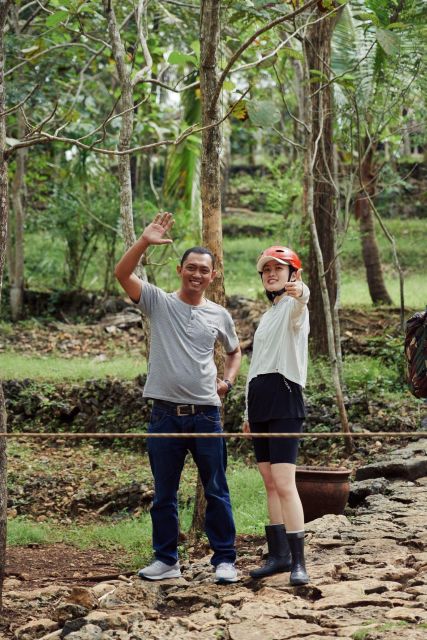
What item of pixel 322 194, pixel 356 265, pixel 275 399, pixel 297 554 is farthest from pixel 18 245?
pixel 297 554

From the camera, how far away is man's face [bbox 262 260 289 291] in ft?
16.9

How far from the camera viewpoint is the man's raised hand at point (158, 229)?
195 inches

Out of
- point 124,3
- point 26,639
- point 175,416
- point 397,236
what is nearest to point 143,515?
point 175,416

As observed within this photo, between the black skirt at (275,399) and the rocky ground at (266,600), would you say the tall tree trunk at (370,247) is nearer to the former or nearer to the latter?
the rocky ground at (266,600)

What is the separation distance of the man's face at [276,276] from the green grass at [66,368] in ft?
23.8

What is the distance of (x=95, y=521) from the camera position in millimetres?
8359

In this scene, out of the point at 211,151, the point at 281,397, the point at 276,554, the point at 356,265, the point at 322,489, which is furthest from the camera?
the point at 356,265

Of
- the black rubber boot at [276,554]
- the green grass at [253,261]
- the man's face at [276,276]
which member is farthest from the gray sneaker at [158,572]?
the green grass at [253,261]

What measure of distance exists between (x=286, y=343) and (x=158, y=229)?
91 cm

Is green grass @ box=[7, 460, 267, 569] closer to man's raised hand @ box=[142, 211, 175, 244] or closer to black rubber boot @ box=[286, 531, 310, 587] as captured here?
black rubber boot @ box=[286, 531, 310, 587]

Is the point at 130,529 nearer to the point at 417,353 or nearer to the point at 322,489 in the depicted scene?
the point at 322,489

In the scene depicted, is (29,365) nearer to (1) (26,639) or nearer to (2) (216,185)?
(2) (216,185)

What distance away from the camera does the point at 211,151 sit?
6.81m

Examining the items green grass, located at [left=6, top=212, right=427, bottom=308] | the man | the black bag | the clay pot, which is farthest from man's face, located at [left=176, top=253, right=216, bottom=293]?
green grass, located at [left=6, top=212, right=427, bottom=308]
